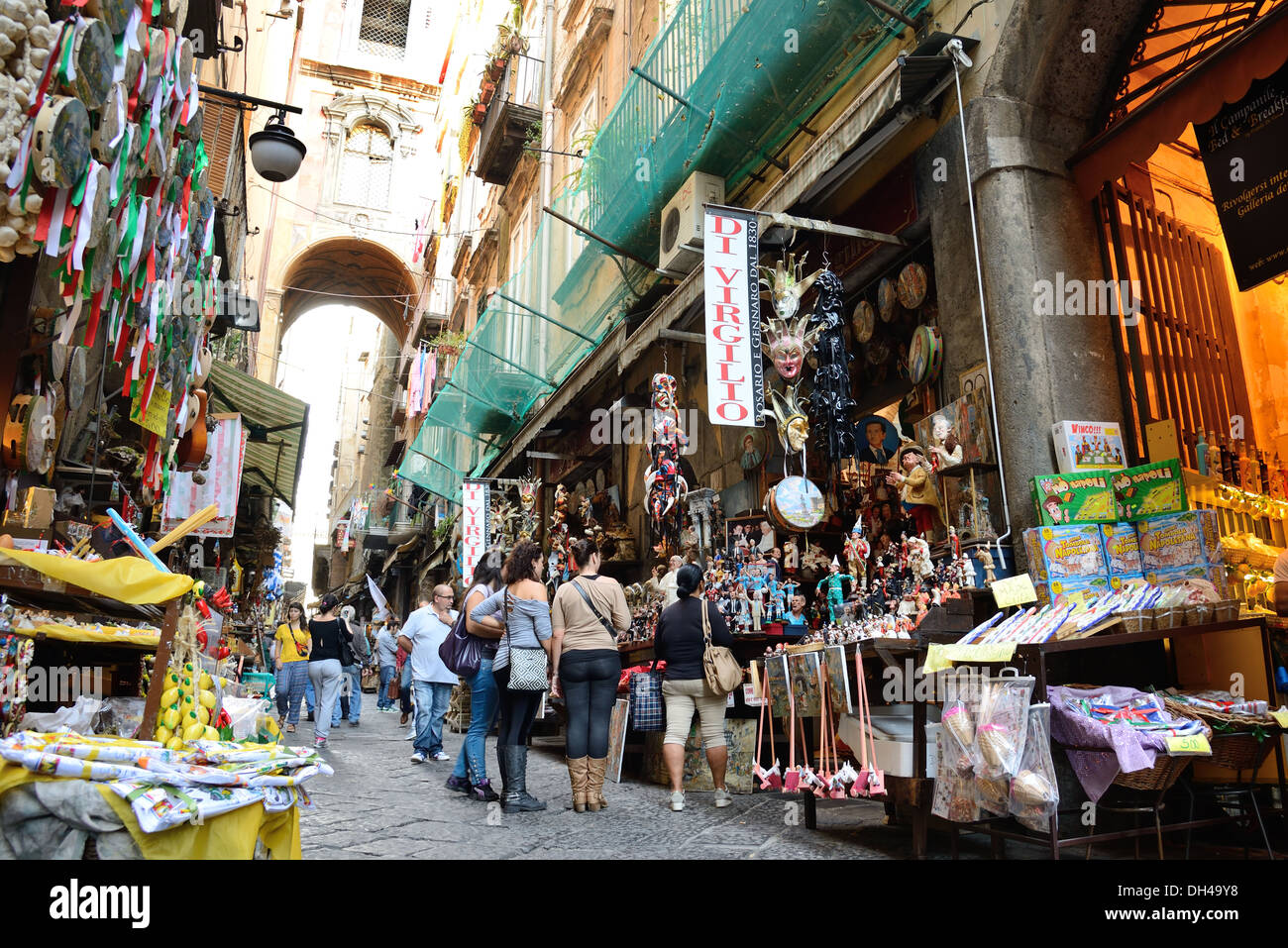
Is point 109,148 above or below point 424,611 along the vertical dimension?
above

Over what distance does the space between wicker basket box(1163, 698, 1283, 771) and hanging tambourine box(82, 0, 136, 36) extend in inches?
260

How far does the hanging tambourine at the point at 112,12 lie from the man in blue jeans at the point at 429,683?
531 centimetres

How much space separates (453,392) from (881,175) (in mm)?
11752

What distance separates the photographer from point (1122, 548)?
514 cm

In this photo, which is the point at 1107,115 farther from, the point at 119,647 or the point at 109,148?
the point at 119,647

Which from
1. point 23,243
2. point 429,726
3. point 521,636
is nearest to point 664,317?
point 521,636

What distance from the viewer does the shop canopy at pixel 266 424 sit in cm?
1305

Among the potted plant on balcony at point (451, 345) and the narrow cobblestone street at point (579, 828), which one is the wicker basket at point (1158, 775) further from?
the potted plant on balcony at point (451, 345)

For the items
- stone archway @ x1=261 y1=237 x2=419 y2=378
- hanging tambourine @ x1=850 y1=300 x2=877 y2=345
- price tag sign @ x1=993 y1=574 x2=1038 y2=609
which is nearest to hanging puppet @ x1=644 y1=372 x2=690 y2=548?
hanging tambourine @ x1=850 y1=300 x2=877 y2=345

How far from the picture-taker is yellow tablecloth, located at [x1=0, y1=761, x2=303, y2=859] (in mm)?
2617

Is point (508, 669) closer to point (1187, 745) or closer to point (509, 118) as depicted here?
point (1187, 745)

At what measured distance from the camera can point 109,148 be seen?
15.8ft
